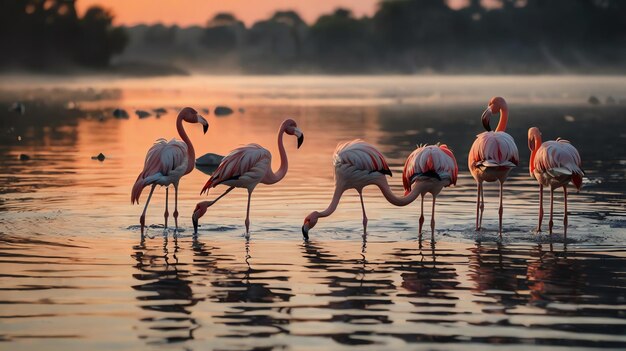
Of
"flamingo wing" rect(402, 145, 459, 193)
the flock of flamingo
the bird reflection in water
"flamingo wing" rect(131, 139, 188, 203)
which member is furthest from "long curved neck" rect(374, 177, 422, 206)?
the bird reflection in water

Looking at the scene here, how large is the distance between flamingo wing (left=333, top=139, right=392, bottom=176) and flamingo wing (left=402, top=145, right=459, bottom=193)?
0.27 metres

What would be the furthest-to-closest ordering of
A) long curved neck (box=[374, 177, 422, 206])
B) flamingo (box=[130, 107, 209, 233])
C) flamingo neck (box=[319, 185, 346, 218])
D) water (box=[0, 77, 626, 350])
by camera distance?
flamingo (box=[130, 107, 209, 233]) → long curved neck (box=[374, 177, 422, 206]) → flamingo neck (box=[319, 185, 346, 218]) → water (box=[0, 77, 626, 350])

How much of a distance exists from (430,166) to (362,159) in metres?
0.74

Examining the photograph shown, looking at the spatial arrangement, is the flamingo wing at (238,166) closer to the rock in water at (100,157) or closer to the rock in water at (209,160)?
the rock in water at (209,160)

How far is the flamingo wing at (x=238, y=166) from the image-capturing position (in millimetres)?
13148

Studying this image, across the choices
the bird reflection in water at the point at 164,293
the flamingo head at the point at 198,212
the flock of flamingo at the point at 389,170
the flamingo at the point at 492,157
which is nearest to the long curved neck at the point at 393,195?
the flock of flamingo at the point at 389,170

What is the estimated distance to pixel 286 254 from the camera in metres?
11.5

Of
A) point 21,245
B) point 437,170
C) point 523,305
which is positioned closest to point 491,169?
point 437,170

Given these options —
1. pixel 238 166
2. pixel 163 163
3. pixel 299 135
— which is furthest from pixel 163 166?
pixel 299 135

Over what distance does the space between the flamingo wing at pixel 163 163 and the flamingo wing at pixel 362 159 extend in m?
1.80

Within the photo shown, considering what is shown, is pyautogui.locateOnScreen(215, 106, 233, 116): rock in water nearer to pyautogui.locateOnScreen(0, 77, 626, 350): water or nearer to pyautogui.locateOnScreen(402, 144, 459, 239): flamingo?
pyautogui.locateOnScreen(0, 77, 626, 350): water

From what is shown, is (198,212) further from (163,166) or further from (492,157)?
(492,157)

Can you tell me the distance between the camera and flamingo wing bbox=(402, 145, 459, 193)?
12688mm

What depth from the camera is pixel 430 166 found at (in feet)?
41.7
